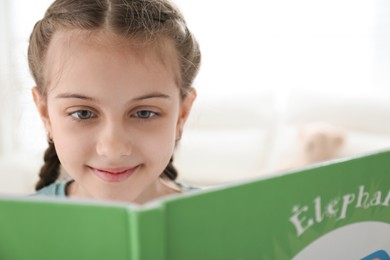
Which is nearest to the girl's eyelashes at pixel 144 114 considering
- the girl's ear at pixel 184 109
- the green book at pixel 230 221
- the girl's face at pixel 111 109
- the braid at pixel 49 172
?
the girl's face at pixel 111 109

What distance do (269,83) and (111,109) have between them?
81.4 inches

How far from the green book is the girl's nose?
285 mm

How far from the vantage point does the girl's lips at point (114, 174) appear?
0.86 m

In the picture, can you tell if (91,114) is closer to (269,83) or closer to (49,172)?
(49,172)

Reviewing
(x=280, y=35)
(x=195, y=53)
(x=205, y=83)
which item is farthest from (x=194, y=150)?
(x=195, y=53)

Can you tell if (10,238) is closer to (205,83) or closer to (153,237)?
(153,237)

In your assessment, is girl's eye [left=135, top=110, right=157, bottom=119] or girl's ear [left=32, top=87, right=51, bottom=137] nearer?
girl's eye [left=135, top=110, right=157, bottom=119]

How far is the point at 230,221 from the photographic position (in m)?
0.52

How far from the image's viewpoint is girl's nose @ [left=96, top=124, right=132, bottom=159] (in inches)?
30.4

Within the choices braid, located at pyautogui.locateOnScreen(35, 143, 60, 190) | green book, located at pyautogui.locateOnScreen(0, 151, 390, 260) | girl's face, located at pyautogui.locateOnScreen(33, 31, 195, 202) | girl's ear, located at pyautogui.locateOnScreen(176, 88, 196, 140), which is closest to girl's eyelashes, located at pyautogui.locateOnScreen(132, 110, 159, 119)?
girl's face, located at pyautogui.locateOnScreen(33, 31, 195, 202)

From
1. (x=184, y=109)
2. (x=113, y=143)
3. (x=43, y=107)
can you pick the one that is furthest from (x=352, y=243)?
(x=43, y=107)

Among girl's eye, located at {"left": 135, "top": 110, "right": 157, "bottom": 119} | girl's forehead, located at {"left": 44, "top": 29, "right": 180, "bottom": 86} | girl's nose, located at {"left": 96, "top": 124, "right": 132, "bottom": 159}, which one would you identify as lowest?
girl's nose, located at {"left": 96, "top": 124, "right": 132, "bottom": 159}

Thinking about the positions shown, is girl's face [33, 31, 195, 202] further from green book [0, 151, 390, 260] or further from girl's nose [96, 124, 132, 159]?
green book [0, 151, 390, 260]

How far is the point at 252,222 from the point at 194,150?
195 cm
